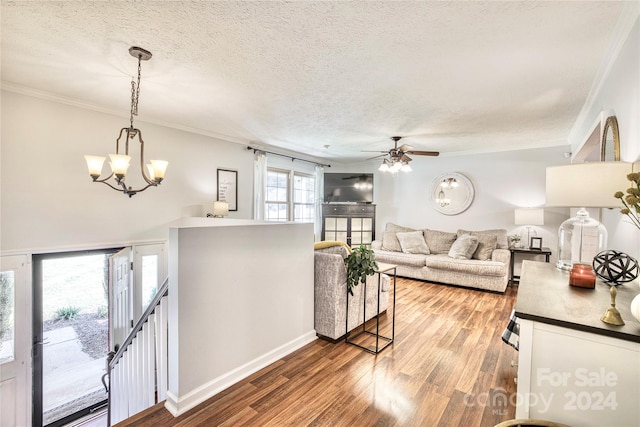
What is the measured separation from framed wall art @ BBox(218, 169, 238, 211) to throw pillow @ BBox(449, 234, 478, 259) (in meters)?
4.10

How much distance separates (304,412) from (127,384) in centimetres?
194

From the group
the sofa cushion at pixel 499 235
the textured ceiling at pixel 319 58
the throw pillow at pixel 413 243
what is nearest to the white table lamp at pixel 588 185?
the textured ceiling at pixel 319 58

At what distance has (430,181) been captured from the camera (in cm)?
620

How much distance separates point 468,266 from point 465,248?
45cm

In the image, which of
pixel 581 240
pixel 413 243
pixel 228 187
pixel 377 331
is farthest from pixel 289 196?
pixel 581 240

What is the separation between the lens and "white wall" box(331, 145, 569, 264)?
502 cm

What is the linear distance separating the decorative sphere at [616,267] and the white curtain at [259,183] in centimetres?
447

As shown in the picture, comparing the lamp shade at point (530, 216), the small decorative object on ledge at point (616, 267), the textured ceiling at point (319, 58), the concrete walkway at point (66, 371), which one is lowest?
the concrete walkway at point (66, 371)

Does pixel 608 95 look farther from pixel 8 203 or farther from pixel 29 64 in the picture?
pixel 8 203

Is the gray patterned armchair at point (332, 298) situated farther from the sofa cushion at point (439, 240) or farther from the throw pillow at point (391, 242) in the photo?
the sofa cushion at point (439, 240)

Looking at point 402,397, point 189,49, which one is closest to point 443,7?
point 189,49

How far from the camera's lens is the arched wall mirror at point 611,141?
6.30ft

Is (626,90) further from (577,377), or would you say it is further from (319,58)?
(319,58)

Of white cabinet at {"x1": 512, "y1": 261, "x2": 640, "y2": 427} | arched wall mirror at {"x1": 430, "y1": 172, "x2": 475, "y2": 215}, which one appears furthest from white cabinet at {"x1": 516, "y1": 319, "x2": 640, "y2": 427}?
arched wall mirror at {"x1": 430, "y1": 172, "x2": 475, "y2": 215}
